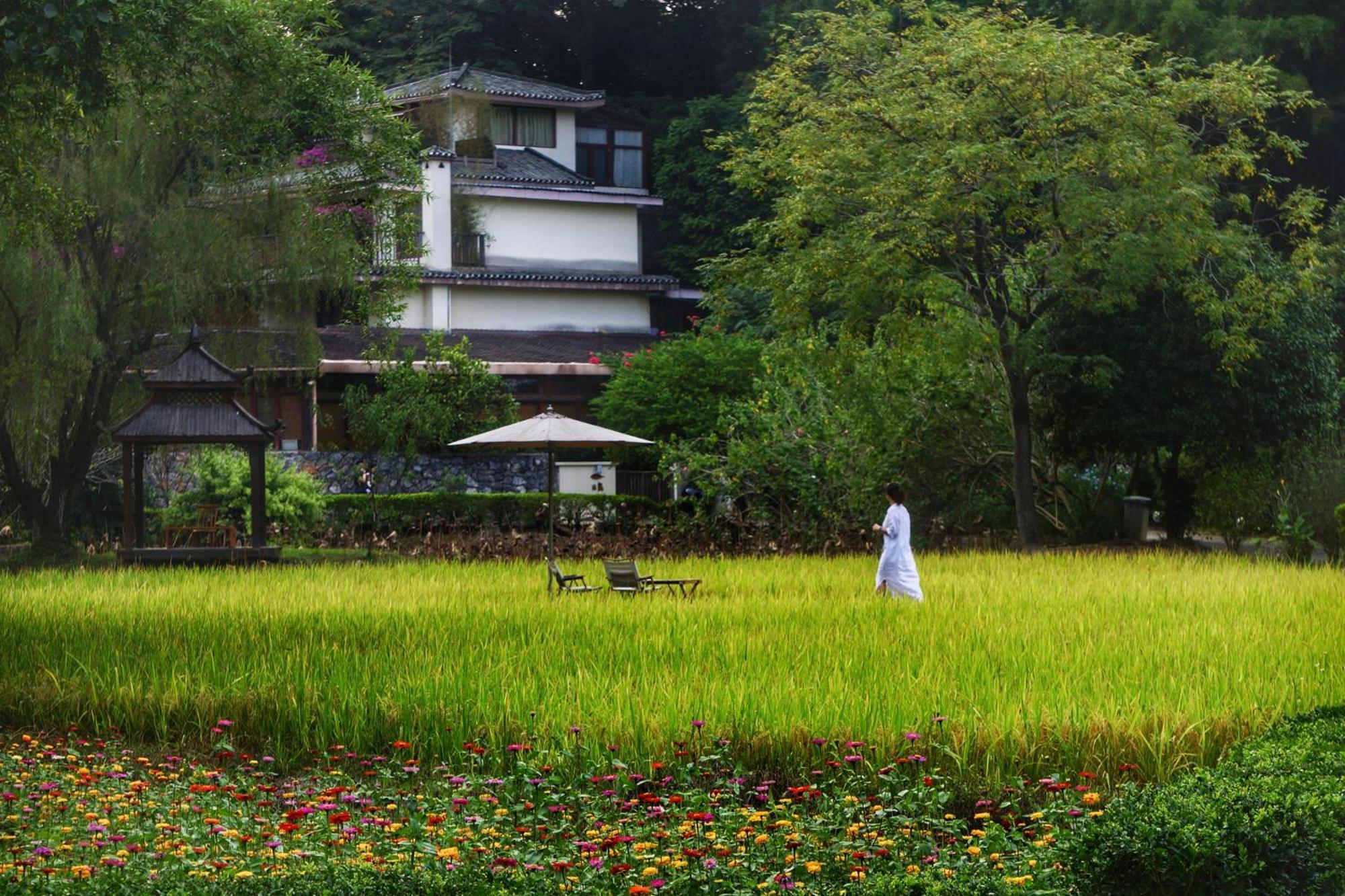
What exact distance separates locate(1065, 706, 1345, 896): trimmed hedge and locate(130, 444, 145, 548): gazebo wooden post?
18846mm

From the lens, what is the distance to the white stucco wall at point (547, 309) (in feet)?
136

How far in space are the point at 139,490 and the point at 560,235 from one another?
72.9 ft

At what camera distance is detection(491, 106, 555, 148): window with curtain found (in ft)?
148

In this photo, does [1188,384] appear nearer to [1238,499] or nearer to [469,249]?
[1238,499]

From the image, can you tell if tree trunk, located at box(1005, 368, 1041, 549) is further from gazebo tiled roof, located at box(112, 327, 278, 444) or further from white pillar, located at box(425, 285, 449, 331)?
white pillar, located at box(425, 285, 449, 331)

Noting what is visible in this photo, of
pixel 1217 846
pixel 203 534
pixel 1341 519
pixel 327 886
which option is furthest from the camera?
pixel 203 534

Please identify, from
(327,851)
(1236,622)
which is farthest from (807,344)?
(327,851)

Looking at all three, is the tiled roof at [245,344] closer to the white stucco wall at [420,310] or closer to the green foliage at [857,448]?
the green foliage at [857,448]

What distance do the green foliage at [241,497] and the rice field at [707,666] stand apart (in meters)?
7.98

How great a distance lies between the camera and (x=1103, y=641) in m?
12.3

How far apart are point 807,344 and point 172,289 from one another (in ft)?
29.9

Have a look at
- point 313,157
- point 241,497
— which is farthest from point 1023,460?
point 241,497

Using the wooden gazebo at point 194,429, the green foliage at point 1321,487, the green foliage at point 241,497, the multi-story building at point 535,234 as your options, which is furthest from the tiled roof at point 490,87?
the green foliage at point 1321,487

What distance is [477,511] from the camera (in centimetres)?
2898
